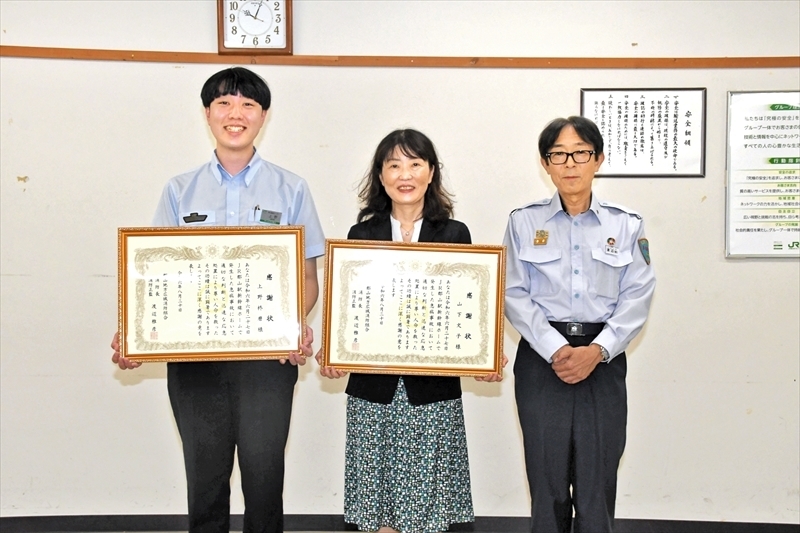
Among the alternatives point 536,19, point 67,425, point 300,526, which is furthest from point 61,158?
point 536,19

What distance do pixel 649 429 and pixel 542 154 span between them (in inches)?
66.4

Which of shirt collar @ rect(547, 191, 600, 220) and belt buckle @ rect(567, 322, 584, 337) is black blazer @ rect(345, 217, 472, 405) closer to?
shirt collar @ rect(547, 191, 600, 220)

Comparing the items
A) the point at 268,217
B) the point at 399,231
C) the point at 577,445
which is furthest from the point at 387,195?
the point at 577,445

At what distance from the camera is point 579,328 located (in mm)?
2127

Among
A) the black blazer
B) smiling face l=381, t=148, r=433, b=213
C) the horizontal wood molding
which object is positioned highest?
the horizontal wood molding

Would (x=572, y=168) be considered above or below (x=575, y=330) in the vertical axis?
above

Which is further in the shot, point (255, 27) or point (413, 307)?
point (255, 27)

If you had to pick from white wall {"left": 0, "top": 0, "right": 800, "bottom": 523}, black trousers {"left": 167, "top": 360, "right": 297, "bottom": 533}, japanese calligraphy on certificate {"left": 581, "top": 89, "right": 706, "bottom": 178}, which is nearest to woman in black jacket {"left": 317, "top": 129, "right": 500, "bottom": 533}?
black trousers {"left": 167, "top": 360, "right": 297, "bottom": 533}

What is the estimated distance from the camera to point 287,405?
2141mm

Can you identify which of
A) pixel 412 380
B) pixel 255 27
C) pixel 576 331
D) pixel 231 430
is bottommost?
pixel 231 430

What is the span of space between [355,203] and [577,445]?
63.4 inches

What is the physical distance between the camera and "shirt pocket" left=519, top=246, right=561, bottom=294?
217 cm

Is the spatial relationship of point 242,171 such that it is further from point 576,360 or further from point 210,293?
point 576,360

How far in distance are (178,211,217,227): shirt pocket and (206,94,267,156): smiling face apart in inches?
8.5
